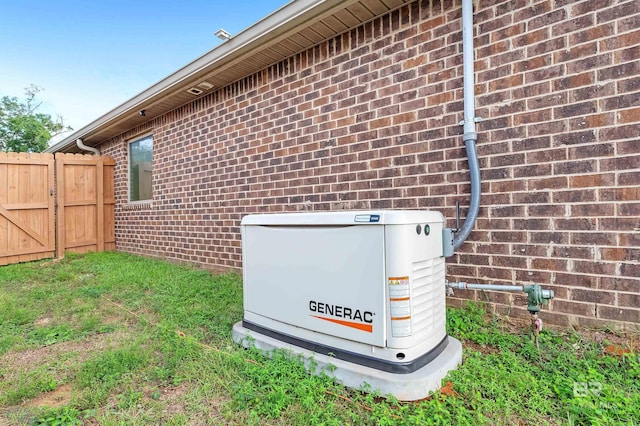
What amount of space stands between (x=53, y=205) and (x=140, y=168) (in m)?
1.85

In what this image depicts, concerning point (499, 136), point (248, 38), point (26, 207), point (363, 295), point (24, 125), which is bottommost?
point (363, 295)

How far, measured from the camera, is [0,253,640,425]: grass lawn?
1558 millimetres

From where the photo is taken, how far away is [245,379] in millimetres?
1898

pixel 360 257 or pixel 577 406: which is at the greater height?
pixel 360 257

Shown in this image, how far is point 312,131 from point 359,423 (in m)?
2.91

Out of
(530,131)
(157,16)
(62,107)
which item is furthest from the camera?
(62,107)

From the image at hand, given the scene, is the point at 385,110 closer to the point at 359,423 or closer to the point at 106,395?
the point at 359,423

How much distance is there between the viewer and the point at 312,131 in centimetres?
370

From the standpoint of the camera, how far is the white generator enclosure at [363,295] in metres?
1.67

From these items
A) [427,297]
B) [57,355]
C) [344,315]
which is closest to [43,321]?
[57,355]

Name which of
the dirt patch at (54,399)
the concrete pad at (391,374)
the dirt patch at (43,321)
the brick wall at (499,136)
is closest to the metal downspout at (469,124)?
the brick wall at (499,136)

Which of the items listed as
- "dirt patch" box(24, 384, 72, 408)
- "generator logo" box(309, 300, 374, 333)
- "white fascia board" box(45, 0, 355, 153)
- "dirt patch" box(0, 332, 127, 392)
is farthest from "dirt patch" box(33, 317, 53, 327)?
"white fascia board" box(45, 0, 355, 153)

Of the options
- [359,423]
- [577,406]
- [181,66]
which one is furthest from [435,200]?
[181,66]

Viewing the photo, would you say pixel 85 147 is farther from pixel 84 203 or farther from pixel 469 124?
pixel 469 124
